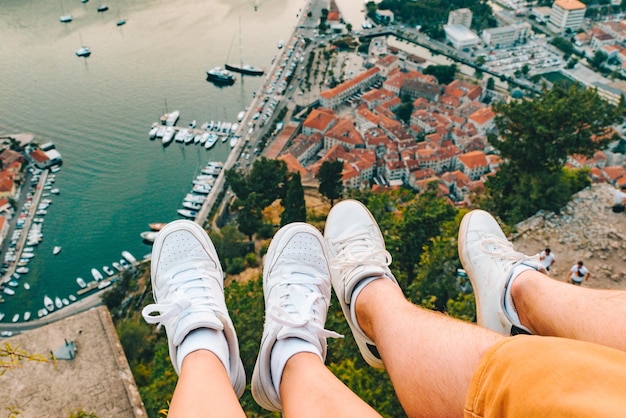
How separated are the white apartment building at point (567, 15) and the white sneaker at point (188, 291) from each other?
28.0m

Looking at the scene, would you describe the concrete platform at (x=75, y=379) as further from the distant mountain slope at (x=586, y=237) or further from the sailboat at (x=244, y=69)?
the sailboat at (x=244, y=69)

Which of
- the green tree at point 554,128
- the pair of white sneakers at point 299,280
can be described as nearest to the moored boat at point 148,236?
the green tree at point 554,128

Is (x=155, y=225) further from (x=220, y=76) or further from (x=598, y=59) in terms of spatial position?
(x=598, y=59)

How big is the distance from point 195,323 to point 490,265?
1.19 metres

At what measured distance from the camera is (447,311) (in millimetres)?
3164

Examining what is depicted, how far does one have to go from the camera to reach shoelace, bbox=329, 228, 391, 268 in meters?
2.10

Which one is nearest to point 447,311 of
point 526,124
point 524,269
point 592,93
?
point 524,269

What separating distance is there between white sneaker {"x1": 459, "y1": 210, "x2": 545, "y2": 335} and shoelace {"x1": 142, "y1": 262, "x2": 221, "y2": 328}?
1.00m

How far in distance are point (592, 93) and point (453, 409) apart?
477 cm

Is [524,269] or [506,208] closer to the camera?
[524,269]

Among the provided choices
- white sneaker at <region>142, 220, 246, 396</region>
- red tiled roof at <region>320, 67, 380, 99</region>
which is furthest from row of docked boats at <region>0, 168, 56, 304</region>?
white sneaker at <region>142, 220, 246, 396</region>

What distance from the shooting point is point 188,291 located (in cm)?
193

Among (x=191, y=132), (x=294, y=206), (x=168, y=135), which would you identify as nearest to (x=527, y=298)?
(x=294, y=206)

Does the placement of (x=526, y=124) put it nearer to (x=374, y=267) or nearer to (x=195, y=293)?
(x=374, y=267)
